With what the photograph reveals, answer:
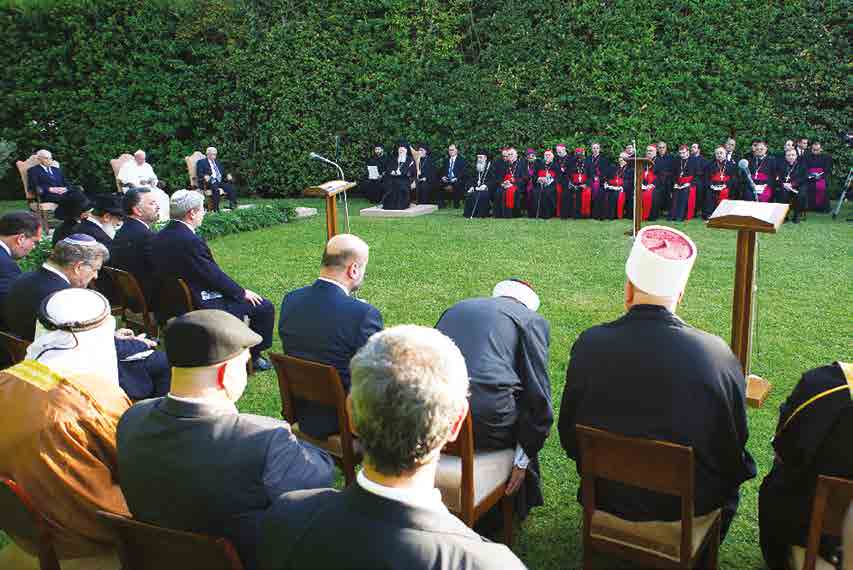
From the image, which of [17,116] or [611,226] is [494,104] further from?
[17,116]

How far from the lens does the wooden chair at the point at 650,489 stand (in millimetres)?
2717

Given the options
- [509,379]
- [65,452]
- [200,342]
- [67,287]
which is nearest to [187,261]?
[67,287]

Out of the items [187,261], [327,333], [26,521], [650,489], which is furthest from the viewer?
[187,261]

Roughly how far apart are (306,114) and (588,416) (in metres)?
18.0

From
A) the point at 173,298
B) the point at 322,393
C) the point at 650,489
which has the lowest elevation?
the point at 173,298

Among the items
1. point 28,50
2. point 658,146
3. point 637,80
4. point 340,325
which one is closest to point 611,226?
point 658,146

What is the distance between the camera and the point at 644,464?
9.09ft

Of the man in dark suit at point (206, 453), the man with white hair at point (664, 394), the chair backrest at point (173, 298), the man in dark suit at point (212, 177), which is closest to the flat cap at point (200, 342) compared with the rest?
the man in dark suit at point (206, 453)

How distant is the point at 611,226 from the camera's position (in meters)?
13.9

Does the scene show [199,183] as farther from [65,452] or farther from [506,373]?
[65,452]

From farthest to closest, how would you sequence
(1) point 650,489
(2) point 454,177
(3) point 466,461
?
(2) point 454,177 < (3) point 466,461 < (1) point 650,489

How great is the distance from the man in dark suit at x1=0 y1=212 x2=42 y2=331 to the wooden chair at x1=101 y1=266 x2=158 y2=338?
75 cm

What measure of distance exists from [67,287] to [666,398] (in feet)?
Answer: 12.1

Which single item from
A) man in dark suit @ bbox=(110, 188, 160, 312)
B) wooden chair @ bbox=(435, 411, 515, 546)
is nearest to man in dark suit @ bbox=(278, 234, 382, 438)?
wooden chair @ bbox=(435, 411, 515, 546)
